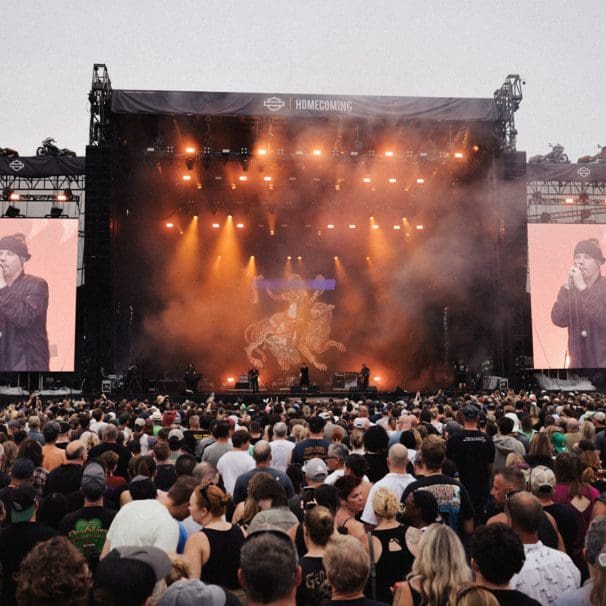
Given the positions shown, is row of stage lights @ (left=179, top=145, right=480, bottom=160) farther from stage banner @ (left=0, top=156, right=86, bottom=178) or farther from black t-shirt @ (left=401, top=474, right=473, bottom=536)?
black t-shirt @ (left=401, top=474, right=473, bottom=536)

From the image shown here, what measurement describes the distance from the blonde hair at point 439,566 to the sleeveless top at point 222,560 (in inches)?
49.5

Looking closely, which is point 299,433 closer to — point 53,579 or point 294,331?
point 53,579

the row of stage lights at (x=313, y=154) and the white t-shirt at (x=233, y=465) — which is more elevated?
the row of stage lights at (x=313, y=154)

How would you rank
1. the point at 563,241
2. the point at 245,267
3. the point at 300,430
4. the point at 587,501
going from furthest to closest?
the point at 245,267, the point at 563,241, the point at 300,430, the point at 587,501

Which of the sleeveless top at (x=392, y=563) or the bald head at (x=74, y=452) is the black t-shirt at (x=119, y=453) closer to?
the bald head at (x=74, y=452)

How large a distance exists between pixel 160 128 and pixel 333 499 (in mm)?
20660

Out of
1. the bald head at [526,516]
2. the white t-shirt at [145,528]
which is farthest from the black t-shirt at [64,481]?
the bald head at [526,516]

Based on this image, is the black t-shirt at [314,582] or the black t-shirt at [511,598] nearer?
the black t-shirt at [511,598]

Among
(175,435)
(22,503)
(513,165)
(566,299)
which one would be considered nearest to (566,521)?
(22,503)

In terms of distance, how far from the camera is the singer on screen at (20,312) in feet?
70.2

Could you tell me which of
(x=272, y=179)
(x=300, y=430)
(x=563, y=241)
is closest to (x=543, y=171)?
(x=563, y=241)

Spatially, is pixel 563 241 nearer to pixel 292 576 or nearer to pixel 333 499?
pixel 333 499

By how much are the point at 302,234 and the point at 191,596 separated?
92.3 ft

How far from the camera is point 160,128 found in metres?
22.7
